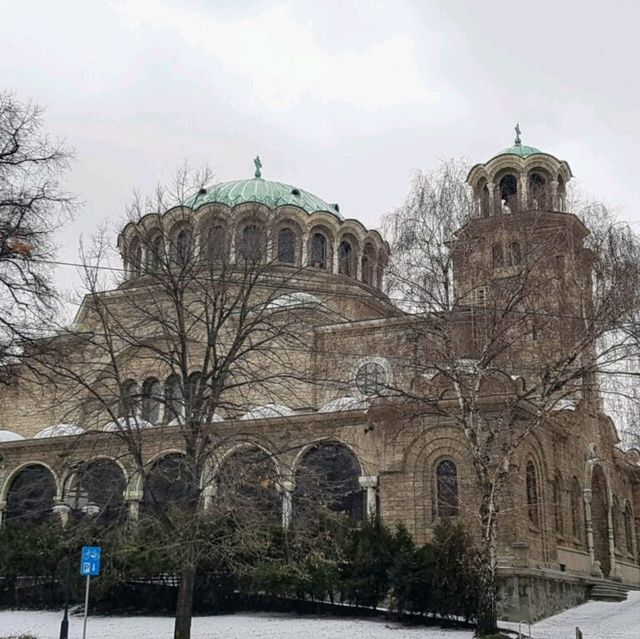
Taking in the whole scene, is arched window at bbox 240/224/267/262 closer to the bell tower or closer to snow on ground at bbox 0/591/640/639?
the bell tower

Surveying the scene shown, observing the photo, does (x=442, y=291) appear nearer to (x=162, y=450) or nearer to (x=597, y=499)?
(x=162, y=450)

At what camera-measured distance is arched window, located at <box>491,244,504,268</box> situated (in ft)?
59.5

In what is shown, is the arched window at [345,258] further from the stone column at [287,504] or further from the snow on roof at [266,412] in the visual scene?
the stone column at [287,504]

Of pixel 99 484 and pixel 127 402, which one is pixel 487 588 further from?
pixel 99 484

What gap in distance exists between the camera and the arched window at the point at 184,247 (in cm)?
1653

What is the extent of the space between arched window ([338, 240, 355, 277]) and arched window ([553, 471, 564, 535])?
13.2 meters

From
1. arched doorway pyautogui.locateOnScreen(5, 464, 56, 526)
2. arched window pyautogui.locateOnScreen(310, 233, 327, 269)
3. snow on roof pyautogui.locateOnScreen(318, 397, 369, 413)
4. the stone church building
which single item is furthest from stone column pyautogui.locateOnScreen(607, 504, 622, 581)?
arched doorway pyautogui.locateOnScreen(5, 464, 56, 526)

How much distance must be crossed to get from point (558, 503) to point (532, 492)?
2013mm

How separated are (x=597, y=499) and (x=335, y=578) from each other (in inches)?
528

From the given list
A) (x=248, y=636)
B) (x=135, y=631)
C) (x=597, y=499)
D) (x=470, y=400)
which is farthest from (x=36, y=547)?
(x=597, y=499)

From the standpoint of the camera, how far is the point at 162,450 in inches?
1032

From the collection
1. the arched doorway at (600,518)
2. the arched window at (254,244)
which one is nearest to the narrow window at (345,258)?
the arched doorway at (600,518)

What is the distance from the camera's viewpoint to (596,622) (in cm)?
1953

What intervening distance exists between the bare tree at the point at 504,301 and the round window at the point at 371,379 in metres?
0.63
